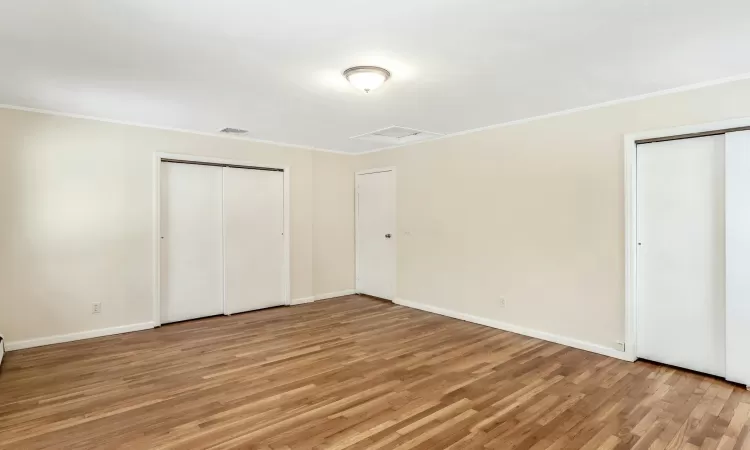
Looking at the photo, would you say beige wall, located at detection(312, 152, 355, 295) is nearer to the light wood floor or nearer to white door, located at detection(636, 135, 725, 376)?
the light wood floor

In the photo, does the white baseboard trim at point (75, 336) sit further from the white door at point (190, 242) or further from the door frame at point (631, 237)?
the door frame at point (631, 237)

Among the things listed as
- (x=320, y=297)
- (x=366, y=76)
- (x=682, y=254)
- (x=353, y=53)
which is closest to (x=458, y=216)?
(x=682, y=254)

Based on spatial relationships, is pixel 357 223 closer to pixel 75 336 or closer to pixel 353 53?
pixel 75 336

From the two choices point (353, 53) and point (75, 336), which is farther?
point (75, 336)

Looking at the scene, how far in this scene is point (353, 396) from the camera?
289 centimetres

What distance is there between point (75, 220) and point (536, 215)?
16.0 ft

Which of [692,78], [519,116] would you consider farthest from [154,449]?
[692,78]

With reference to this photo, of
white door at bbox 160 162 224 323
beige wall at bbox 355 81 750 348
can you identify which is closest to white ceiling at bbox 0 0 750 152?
beige wall at bbox 355 81 750 348

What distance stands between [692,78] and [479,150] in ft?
6.91

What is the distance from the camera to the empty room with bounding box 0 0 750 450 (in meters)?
2.34

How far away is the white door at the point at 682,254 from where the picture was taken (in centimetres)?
320

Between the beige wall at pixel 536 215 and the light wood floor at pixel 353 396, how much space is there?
513 mm

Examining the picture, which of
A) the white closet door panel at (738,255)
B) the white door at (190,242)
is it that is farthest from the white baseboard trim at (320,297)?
the white closet door panel at (738,255)

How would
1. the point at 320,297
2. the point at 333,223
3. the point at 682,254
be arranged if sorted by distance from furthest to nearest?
the point at 333,223 → the point at 320,297 → the point at 682,254
